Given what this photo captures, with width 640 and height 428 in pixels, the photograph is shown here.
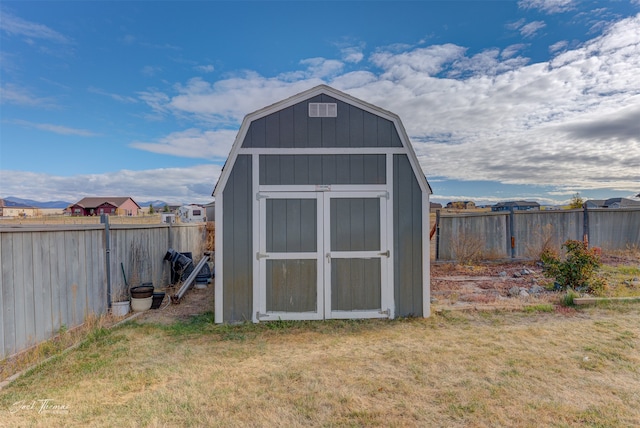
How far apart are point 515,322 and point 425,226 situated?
1.86 m

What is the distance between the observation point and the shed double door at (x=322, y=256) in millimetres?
4543

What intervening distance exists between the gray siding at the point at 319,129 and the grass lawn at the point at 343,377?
105 inches

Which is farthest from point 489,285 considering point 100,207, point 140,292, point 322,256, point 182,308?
point 100,207

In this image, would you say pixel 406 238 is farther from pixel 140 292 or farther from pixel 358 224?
pixel 140 292

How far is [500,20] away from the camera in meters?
7.02

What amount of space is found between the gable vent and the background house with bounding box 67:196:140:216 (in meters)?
58.3

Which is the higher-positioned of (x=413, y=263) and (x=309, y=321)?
(x=413, y=263)

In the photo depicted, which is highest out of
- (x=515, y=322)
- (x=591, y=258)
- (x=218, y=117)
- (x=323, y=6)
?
(x=323, y=6)

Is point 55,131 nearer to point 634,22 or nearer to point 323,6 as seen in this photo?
point 323,6

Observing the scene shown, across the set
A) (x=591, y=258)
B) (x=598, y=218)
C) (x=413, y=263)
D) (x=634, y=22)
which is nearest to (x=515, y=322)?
(x=413, y=263)

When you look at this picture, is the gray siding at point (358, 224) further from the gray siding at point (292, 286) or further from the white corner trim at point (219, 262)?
the white corner trim at point (219, 262)

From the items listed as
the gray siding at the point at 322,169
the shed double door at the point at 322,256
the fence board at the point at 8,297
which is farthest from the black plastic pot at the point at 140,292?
the gray siding at the point at 322,169

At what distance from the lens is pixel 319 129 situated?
4.54 meters

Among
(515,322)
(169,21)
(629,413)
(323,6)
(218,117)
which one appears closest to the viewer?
(629,413)
